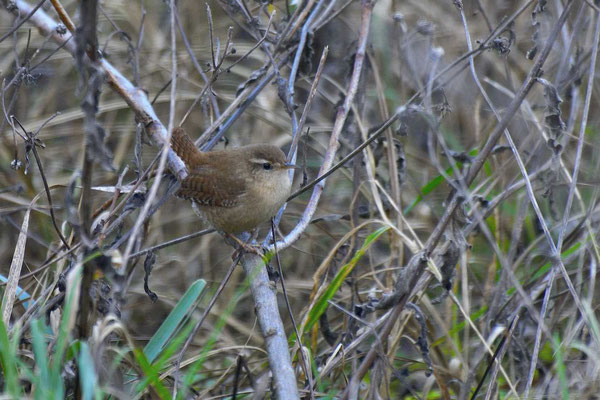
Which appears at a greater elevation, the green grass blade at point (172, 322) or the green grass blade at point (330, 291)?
the green grass blade at point (172, 322)

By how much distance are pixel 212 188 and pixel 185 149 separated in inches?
10.2

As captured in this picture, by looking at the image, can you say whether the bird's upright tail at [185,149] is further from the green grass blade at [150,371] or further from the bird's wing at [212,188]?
the green grass blade at [150,371]

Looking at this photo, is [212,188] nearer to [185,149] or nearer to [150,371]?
[185,149]

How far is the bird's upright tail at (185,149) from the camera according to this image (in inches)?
135

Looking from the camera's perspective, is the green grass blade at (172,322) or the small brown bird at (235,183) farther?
the small brown bird at (235,183)

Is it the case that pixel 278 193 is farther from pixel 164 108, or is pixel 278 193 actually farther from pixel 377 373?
pixel 164 108

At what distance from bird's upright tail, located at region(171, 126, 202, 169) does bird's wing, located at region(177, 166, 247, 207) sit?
0.08m

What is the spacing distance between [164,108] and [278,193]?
7.51 feet

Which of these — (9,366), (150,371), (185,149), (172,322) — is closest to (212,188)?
(185,149)

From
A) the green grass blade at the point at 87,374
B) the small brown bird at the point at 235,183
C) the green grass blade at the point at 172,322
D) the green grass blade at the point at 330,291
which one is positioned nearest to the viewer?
the green grass blade at the point at 87,374

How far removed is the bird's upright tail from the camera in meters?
3.44

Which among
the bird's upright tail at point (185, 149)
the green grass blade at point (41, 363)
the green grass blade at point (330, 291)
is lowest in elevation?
the green grass blade at point (330, 291)

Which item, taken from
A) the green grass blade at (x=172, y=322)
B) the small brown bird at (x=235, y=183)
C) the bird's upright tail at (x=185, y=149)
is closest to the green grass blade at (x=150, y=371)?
the green grass blade at (x=172, y=322)

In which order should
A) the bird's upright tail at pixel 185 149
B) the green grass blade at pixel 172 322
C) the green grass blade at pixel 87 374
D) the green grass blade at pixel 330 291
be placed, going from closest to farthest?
the green grass blade at pixel 87 374 < the green grass blade at pixel 172 322 < the green grass blade at pixel 330 291 < the bird's upright tail at pixel 185 149
